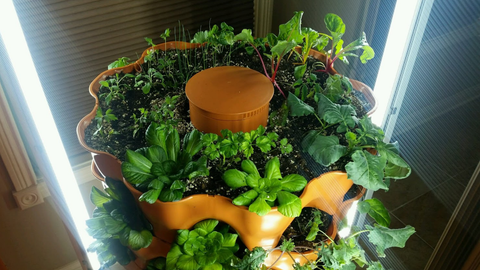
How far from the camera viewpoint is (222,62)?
91cm

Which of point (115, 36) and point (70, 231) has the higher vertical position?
point (115, 36)

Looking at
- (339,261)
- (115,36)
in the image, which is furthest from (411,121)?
(115,36)

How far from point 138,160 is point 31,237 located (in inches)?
27.6

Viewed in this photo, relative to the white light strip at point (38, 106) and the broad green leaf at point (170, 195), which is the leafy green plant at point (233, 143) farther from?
the white light strip at point (38, 106)

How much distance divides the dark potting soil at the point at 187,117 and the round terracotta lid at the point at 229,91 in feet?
0.26

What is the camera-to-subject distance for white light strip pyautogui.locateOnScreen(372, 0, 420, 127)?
67cm

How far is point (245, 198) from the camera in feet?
1.90

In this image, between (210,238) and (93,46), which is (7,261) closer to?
(93,46)

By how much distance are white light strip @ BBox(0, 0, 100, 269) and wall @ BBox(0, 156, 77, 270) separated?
29 cm

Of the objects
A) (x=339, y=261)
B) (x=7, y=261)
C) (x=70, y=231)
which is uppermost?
(x=339, y=261)

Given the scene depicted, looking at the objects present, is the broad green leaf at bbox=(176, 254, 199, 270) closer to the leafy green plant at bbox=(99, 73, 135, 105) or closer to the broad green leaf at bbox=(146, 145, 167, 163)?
the broad green leaf at bbox=(146, 145, 167, 163)

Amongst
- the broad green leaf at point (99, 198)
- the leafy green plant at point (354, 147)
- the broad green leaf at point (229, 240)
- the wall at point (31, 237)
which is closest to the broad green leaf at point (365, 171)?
the leafy green plant at point (354, 147)

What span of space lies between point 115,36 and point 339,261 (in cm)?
71

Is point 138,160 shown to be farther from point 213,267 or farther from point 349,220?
point 349,220
